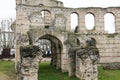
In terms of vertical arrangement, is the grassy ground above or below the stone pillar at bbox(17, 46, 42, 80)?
below

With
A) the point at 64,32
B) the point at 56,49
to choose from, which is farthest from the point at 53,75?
the point at 56,49

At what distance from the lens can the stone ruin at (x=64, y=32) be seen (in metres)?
31.2

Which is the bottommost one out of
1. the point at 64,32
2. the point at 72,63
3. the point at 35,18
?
the point at 72,63

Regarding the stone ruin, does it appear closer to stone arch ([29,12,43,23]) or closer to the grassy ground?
stone arch ([29,12,43,23])

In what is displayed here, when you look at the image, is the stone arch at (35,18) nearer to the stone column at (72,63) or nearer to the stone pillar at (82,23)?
the stone pillar at (82,23)

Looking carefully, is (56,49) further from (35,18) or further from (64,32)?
(35,18)

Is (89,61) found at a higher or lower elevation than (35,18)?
lower

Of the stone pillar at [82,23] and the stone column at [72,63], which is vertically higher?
the stone pillar at [82,23]

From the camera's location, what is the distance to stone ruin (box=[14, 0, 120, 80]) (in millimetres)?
31156

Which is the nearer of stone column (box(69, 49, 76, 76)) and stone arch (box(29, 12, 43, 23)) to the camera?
stone column (box(69, 49, 76, 76))

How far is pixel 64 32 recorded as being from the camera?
32281 millimetres

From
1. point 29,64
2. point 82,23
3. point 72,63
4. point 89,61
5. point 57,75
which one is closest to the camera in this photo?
point 29,64

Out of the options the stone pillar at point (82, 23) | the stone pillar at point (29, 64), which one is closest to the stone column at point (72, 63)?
the stone pillar at point (82, 23)

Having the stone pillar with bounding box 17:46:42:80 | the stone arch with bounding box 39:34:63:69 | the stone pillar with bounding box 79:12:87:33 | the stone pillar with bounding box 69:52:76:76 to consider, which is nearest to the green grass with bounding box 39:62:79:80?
the stone pillar with bounding box 69:52:76:76
